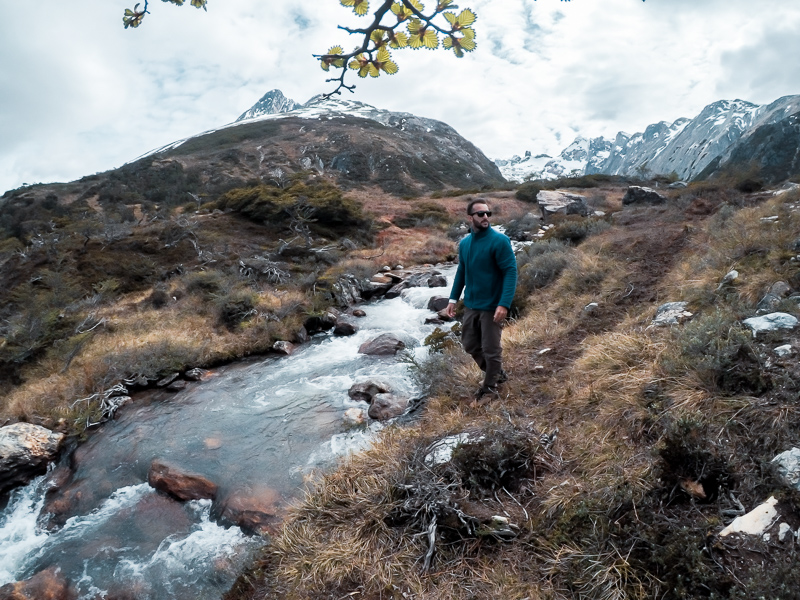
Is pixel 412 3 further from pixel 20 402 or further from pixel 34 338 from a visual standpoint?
pixel 34 338

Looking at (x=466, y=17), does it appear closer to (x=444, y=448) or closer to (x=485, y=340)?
(x=444, y=448)

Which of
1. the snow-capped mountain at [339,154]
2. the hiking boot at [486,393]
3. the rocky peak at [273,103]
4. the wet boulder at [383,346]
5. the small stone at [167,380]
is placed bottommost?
the wet boulder at [383,346]

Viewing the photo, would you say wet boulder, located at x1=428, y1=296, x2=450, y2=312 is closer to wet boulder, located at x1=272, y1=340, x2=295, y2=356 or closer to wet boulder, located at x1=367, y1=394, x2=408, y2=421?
wet boulder, located at x1=272, y1=340, x2=295, y2=356

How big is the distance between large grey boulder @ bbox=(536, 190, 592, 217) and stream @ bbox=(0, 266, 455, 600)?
1717 cm

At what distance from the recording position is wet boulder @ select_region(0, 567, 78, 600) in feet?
13.9

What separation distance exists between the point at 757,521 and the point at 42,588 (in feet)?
20.1

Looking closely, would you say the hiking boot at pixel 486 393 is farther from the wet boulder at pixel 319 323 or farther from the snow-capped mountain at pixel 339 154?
the snow-capped mountain at pixel 339 154

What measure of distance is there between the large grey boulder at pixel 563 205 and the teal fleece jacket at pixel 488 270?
19.6 metres

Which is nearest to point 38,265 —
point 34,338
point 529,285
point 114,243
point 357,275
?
point 114,243

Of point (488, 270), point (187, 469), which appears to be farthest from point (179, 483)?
point (488, 270)

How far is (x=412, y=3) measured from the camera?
6.09ft

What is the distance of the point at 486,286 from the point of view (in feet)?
14.6

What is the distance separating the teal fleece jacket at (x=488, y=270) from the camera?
4293mm

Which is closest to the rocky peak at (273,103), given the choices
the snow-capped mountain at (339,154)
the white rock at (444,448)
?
the snow-capped mountain at (339,154)
